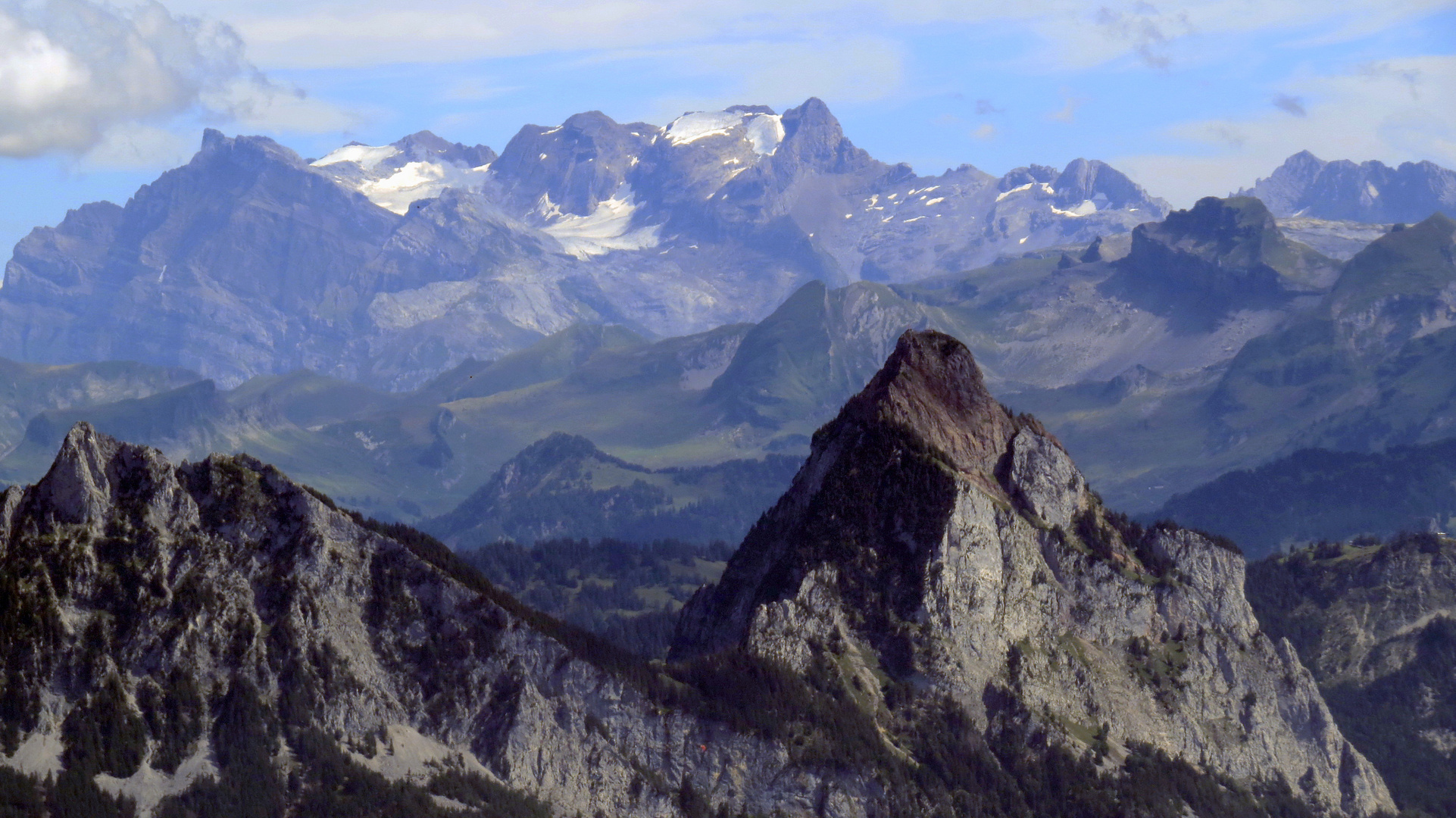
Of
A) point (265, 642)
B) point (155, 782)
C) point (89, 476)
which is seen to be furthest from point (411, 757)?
point (89, 476)

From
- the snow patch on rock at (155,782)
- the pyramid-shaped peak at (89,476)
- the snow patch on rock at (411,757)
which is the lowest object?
the snow patch on rock at (411,757)

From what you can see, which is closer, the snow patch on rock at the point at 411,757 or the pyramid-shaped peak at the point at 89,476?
the snow patch on rock at the point at 411,757

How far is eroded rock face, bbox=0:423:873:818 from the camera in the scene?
586 ft

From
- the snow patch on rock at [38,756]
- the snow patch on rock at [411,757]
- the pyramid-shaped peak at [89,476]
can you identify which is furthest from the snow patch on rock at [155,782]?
the pyramid-shaped peak at [89,476]

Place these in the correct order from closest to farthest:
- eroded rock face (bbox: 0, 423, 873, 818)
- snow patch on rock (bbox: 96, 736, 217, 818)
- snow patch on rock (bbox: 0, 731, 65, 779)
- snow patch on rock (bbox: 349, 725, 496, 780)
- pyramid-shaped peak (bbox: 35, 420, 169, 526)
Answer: snow patch on rock (bbox: 0, 731, 65, 779)
snow patch on rock (bbox: 96, 736, 217, 818)
eroded rock face (bbox: 0, 423, 873, 818)
snow patch on rock (bbox: 349, 725, 496, 780)
pyramid-shaped peak (bbox: 35, 420, 169, 526)

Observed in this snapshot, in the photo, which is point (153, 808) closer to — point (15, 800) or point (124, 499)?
point (15, 800)

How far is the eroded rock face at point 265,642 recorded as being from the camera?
7028 inches

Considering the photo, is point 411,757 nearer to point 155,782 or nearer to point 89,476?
point 155,782

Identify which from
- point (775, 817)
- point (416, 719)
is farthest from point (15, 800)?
point (775, 817)

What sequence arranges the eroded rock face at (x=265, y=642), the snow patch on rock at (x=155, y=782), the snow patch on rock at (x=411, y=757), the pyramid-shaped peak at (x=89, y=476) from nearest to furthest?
the snow patch on rock at (x=155, y=782), the eroded rock face at (x=265, y=642), the snow patch on rock at (x=411, y=757), the pyramid-shaped peak at (x=89, y=476)

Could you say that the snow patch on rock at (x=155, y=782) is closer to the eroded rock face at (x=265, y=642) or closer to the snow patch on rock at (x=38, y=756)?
the eroded rock face at (x=265, y=642)

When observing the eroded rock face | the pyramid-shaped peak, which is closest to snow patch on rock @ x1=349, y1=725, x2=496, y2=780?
the eroded rock face

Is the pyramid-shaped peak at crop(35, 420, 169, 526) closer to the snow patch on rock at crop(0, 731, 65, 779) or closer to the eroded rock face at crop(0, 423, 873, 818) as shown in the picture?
the eroded rock face at crop(0, 423, 873, 818)

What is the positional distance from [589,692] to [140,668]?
43805mm
